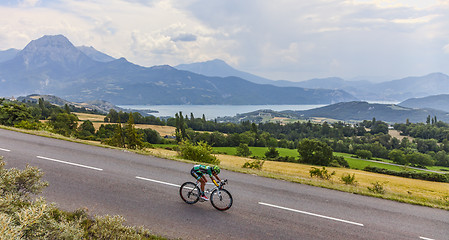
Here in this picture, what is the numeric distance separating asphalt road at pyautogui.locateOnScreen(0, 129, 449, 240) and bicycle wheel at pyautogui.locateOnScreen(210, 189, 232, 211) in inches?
9.7

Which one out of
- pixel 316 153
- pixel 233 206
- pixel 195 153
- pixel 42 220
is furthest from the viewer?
pixel 316 153

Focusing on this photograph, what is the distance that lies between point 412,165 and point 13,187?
11372 centimetres

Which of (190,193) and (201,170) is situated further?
(190,193)

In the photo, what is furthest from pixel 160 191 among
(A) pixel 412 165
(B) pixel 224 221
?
(A) pixel 412 165

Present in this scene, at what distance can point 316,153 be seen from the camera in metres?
60.9

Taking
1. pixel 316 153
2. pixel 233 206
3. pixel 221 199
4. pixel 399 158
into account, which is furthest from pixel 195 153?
pixel 399 158

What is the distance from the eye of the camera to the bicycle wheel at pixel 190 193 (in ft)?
28.8

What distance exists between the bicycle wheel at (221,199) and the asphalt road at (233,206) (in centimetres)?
25

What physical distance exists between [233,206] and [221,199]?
692 mm

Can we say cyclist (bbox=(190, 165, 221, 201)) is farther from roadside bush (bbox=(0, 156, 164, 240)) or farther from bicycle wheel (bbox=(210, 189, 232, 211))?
roadside bush (bbox=(0, 156, 164, 240))

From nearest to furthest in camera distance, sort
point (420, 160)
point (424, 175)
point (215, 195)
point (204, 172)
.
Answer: point (204, 172) → point (215, 195) → point (424, 175) → point (420, 160)

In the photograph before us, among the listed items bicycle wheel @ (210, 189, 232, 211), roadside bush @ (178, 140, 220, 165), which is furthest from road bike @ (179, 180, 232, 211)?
roadside bush @ (178, 140, 220, 165)

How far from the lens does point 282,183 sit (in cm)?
1231

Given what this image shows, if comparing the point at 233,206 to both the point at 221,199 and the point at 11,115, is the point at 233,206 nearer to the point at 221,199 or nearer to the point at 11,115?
the point at 221,199
